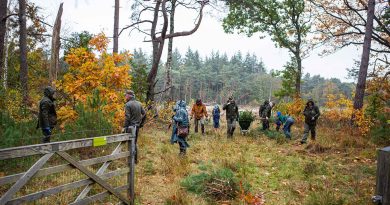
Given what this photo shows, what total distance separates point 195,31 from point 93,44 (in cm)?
760

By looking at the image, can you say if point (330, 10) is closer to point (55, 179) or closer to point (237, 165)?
point (237, 165)

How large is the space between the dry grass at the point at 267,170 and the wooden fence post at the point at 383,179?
1.36 m

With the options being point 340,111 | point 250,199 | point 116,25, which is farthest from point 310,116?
point 116,25

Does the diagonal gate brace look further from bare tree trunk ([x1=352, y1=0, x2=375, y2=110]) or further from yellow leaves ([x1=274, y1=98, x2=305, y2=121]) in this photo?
yellow leaves ([x1=274, y1=98, x2=305, y2=121])

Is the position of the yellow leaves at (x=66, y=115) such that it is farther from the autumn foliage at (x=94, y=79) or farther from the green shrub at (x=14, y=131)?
the green shrub at (x=14, y=131)

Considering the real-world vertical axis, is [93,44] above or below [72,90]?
above

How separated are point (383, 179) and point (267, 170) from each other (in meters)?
Result: 4.27

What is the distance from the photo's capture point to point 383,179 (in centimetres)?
375

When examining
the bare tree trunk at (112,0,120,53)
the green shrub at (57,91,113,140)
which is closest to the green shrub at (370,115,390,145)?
the green shrub at (57,91,113,140)

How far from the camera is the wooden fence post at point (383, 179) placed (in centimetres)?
368

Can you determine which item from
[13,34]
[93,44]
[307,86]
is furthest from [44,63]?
[307,86]

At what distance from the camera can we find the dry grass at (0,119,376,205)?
5.56 metres

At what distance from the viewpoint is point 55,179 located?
5.83 meters

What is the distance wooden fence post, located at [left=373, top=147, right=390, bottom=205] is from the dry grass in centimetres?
136
